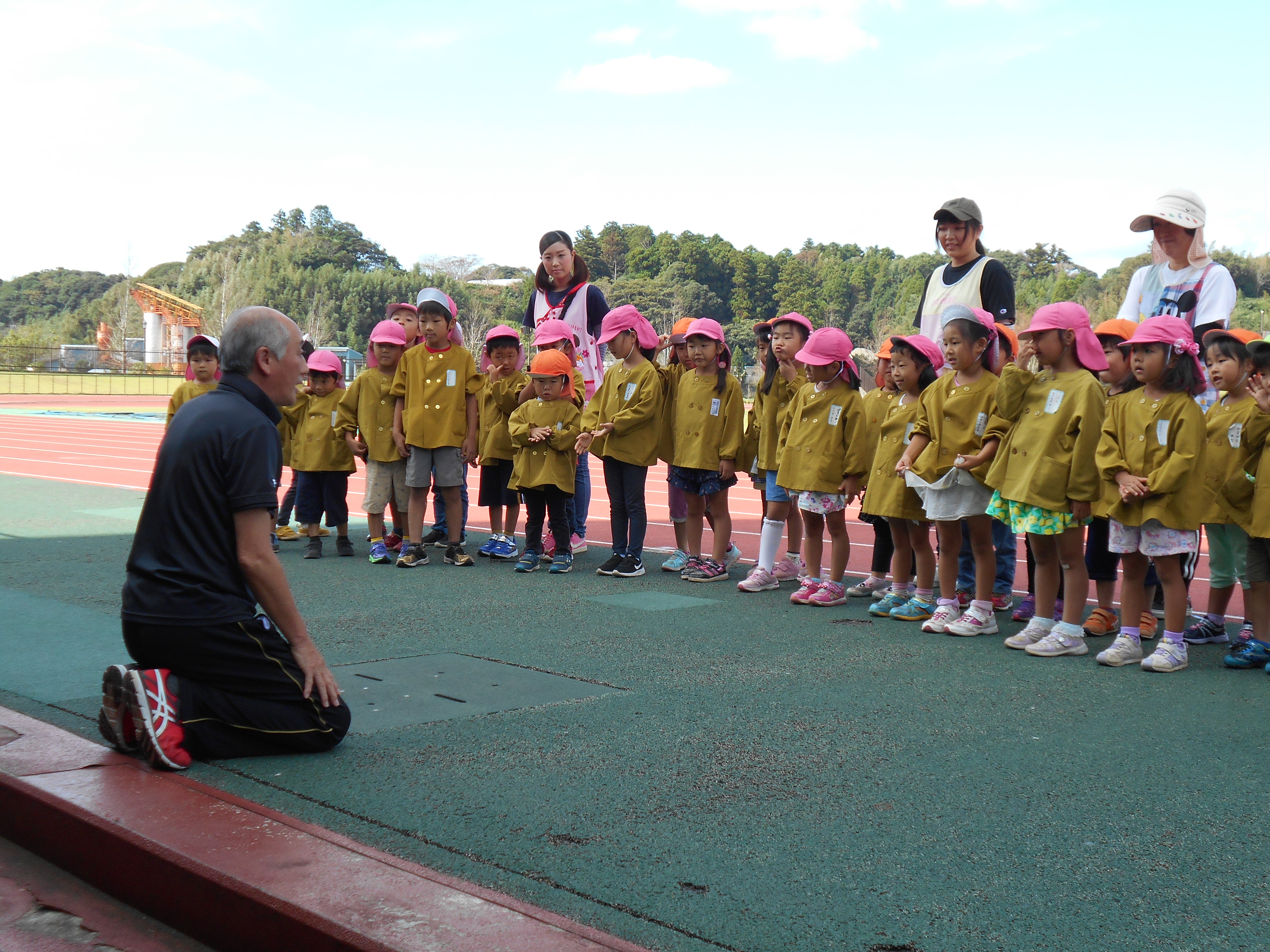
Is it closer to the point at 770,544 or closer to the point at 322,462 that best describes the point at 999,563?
the point at 770,544

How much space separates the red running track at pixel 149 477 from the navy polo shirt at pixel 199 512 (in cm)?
521

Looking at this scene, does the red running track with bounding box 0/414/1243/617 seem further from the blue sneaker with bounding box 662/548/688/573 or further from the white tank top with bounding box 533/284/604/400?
the white tank top with bounding box 533/284/604/400

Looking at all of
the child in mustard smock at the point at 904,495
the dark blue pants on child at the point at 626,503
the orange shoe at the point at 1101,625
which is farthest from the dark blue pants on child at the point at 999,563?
the dark blue pants on child at the point at 626,503

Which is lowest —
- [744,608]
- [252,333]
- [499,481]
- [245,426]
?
[744,608]

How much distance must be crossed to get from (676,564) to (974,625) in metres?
2.65

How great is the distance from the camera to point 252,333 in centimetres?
374

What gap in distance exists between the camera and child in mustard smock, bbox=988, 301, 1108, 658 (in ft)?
17.8

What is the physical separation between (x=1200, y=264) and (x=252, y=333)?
16.2 feet

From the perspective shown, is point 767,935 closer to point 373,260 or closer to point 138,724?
point 138,724

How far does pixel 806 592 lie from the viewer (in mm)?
6785

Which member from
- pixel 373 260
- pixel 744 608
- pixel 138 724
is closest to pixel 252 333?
pixel 138 724

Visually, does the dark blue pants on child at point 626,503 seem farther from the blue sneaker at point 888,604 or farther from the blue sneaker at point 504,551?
the blue sneaker at point 888,604

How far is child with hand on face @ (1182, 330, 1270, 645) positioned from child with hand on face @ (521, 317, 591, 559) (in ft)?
13.2

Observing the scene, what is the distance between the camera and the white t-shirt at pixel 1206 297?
5.77 meters
